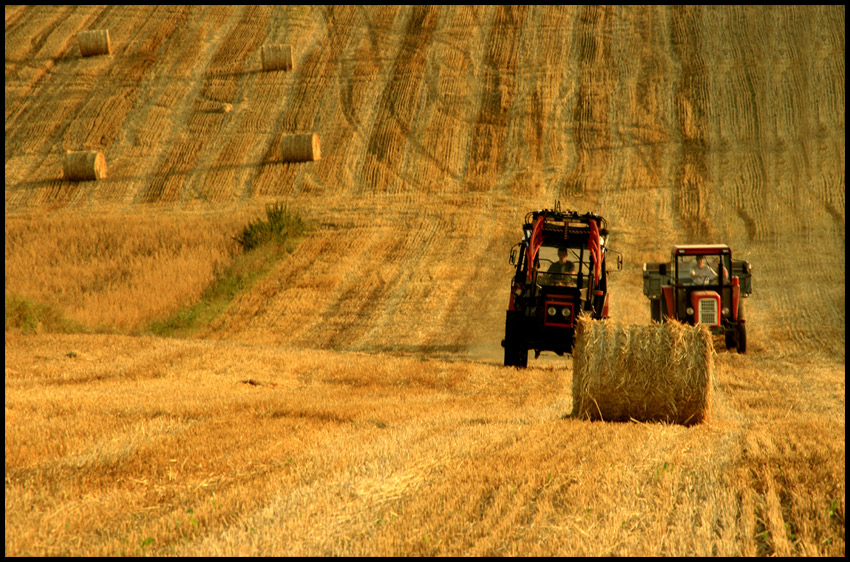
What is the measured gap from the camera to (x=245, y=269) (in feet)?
73.7

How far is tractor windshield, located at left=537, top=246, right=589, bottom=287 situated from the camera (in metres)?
→ 12.8

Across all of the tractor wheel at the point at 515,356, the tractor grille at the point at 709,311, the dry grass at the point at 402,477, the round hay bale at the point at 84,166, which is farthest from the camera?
the round hay bale at the point at 84,166

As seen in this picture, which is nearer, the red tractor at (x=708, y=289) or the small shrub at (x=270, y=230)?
the red tractor at (x=708, y=289)

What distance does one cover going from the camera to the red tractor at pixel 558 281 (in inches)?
493

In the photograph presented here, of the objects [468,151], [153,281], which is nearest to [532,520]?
[153,281]

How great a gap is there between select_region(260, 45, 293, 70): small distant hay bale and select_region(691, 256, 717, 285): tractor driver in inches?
965

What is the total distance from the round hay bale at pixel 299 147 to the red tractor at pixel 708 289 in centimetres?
1745

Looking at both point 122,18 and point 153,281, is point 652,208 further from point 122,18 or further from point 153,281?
point 122,18

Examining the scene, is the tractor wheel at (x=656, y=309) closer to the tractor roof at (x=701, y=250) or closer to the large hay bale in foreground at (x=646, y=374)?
the tractor roof at (x=701, y=250)

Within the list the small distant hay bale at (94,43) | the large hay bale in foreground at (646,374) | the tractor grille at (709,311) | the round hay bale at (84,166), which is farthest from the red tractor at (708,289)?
the small distant hay bale at (94,43)

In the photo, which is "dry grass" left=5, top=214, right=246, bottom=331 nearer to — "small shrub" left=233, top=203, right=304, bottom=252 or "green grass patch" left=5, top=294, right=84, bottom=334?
"small shrub" left=233, top=203, right=304, bottom=252

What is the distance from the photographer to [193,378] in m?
11.8

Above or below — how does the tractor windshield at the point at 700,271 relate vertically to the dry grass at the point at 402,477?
above

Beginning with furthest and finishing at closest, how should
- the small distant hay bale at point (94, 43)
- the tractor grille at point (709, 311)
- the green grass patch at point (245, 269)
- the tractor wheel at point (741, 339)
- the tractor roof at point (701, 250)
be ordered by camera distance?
the small distant hay bale at point (94, 43) < the green grass patch at point (245, 269) < the tractor wheel at point (741, 339) < the tractor roof at point (701, 250) < the tractor grille at point (709, 311)
